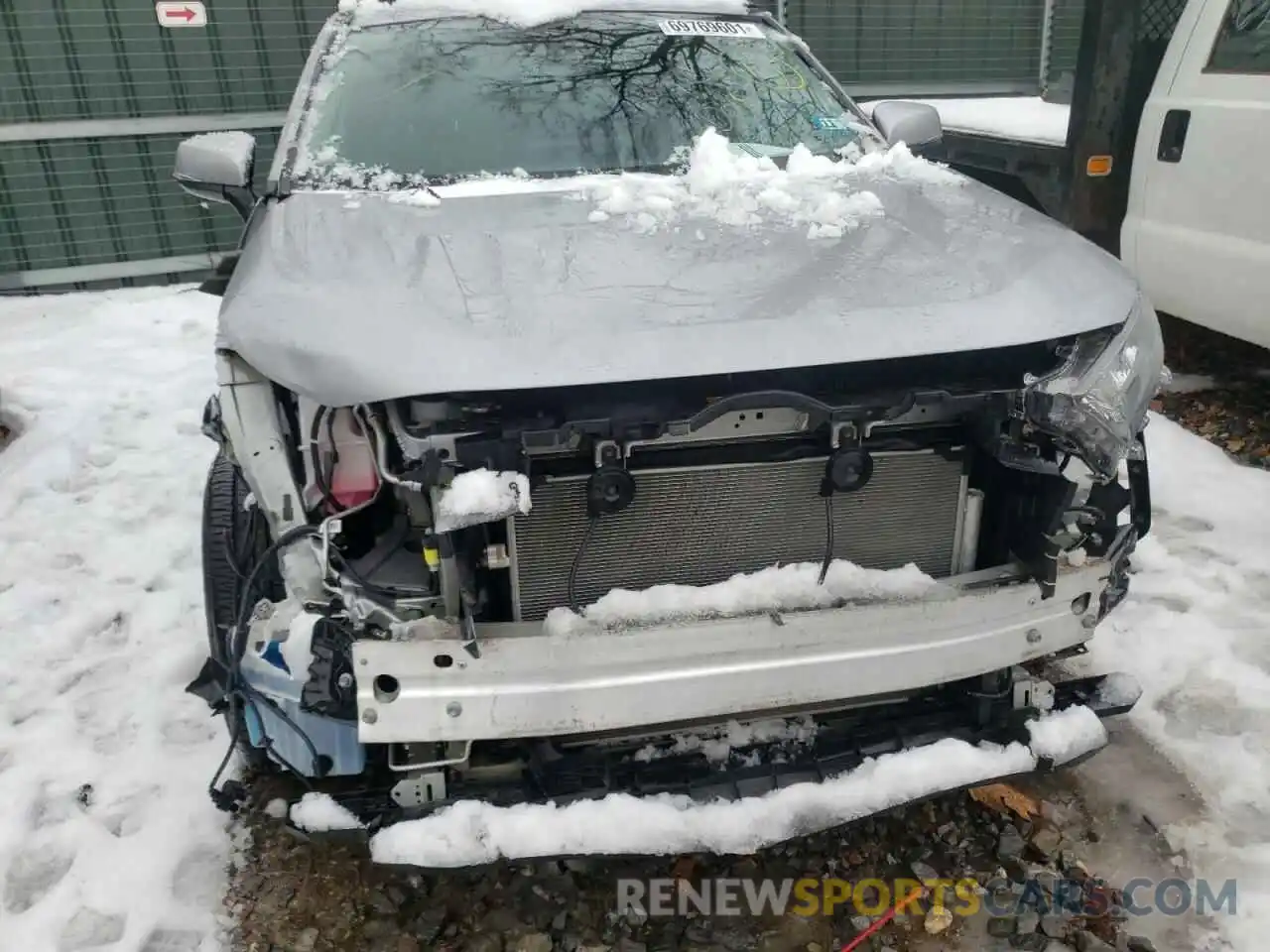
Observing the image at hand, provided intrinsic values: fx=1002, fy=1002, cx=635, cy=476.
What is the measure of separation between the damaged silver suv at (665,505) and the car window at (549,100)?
407mm

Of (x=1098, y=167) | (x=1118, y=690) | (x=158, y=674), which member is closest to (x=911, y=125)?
(x=1098, y=167)

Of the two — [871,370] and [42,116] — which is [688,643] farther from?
[42,116]

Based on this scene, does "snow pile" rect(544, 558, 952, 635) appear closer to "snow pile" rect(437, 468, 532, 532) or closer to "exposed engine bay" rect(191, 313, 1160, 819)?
"exposed engine bay" rect(191, 313, 1160, 819)

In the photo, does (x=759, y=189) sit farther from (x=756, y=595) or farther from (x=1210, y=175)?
(x=1210, y=175)

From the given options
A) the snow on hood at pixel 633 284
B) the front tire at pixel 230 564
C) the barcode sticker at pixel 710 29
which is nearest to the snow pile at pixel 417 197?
the snow on hood at pixel 633 284

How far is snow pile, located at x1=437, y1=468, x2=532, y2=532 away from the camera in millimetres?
1854

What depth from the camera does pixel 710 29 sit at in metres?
3.63

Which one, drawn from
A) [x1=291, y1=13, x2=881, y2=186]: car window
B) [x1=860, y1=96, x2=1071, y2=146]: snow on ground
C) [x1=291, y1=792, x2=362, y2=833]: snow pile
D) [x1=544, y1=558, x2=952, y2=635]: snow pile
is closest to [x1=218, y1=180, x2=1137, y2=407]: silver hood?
[x1=291, y1=13, x2=881, y2=186]: car window

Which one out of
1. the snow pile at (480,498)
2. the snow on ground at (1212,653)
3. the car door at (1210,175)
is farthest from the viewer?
the car door at (1210,175)

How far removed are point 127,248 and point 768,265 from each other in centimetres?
675

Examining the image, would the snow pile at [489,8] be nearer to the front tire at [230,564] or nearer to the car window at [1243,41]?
the front tire at [230,564]

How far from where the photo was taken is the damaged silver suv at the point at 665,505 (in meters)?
1.96

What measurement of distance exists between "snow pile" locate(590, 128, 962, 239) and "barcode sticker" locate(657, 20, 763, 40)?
66 cm

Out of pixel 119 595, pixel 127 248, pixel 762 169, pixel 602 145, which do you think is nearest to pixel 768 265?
pixel 762 169
